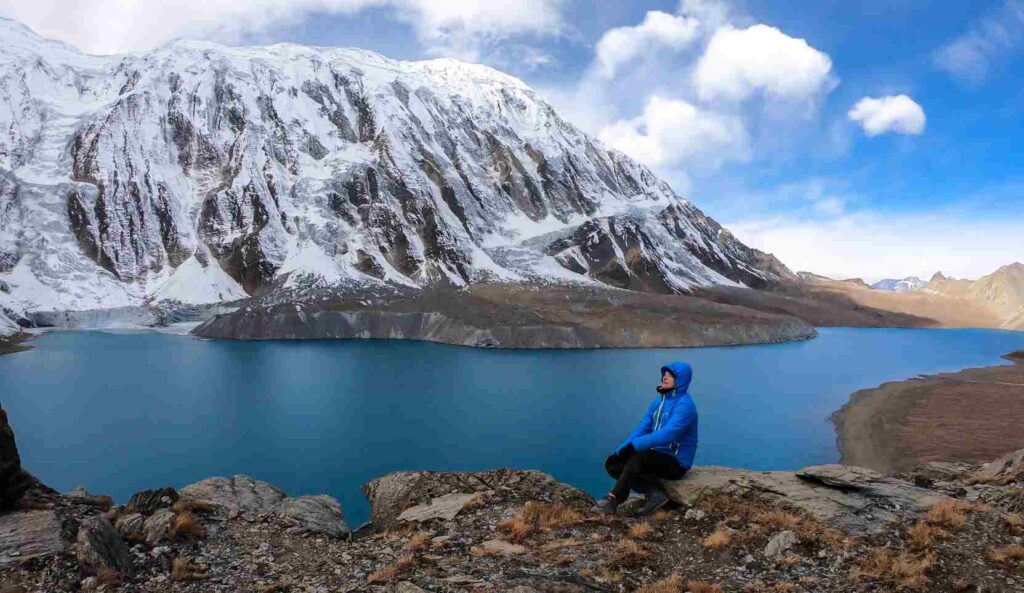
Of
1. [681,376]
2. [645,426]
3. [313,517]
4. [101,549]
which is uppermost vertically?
[681,376]

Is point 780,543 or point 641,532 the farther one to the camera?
point 641,532

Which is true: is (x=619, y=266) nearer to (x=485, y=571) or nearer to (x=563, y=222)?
(x=563, y=222)

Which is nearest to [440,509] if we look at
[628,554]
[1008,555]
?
[628,554]

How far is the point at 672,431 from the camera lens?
1070 centimetres

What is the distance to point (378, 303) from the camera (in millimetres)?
111625

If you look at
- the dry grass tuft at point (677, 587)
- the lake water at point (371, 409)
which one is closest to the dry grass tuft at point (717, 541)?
the dry grass tuft at point (677, 587)

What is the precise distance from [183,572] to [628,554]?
6.91 m

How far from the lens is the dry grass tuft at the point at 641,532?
31.9 feet

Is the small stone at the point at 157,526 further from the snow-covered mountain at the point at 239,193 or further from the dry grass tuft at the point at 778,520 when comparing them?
the snow-covered mountain at the point at 239,193

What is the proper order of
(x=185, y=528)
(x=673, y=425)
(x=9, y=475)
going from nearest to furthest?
(x=9, y=475) → (x=185, y=528) → (x=673, y=425)

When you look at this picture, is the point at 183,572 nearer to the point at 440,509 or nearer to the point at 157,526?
the point at 157,526

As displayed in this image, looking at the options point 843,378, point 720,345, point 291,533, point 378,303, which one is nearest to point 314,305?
point 378,303

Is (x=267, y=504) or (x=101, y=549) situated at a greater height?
(x=101, y=549)

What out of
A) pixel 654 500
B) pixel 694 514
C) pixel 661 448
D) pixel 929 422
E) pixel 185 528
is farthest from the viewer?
pixel 929 422
